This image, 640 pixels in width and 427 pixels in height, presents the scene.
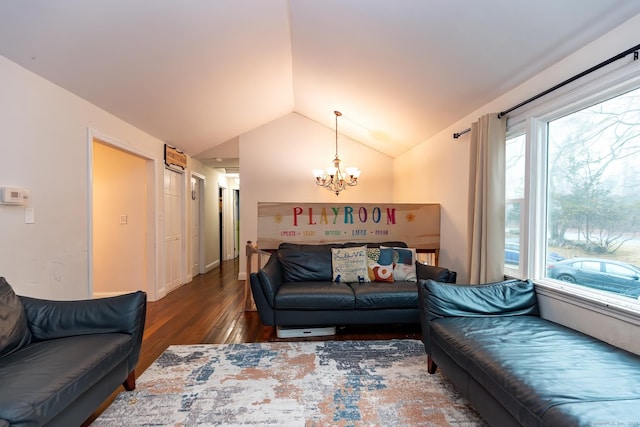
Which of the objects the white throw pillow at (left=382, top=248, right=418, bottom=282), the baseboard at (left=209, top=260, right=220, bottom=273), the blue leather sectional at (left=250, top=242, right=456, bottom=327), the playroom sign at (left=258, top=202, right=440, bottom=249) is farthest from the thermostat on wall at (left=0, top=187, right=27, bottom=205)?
the baseboard at (left=209, top=260, right=220, bottom=273)

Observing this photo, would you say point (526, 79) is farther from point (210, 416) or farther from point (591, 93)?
point (210, 416)

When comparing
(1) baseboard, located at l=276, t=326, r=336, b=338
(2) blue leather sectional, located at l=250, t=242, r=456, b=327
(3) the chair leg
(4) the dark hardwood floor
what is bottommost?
(4) the dark hardwood floor

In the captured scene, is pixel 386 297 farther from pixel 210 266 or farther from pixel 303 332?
pixel 210 266

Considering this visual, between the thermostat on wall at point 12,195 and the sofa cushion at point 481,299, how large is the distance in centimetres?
291

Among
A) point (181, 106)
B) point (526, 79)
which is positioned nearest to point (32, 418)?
point (181, 106)

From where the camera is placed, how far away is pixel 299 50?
332 centimetres

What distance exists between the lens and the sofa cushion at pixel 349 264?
339 cm

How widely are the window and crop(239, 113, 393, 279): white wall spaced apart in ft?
10.5

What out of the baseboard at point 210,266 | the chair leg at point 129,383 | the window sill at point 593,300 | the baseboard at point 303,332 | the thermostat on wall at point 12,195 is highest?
the thermostat on wall at point 12,195

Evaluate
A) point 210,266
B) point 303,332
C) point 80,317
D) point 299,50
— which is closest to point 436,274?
point 303,332

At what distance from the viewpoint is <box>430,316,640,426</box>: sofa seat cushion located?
1152 millimetres

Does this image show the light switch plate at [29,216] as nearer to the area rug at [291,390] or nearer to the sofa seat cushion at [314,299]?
the area rug at [291,390]

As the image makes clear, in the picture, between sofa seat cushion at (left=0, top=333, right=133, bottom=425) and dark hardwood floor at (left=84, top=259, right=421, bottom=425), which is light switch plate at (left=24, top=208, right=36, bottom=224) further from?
dark hardwood floor at (left=84, top=259, right=421, bottom=425)

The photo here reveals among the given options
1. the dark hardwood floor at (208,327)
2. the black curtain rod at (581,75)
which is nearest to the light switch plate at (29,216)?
the dark hardwood floor at (208,327)
